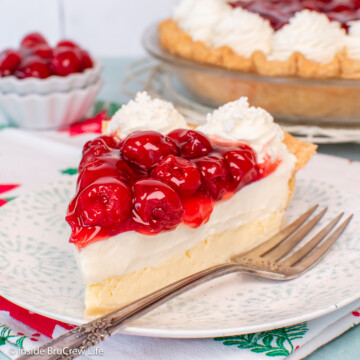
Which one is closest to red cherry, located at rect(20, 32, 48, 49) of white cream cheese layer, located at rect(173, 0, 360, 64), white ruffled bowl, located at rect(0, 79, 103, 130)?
white ruffled bowl, located at rect(0, 79, 103, 130)

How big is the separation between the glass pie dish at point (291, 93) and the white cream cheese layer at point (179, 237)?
475 millimetres

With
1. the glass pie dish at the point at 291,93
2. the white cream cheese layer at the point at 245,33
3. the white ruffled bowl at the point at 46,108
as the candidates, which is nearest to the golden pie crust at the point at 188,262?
the glass pie dish at the point at 291,93

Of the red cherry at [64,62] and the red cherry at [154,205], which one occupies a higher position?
the red cherry at [154,205]

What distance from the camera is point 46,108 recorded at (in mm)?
2002

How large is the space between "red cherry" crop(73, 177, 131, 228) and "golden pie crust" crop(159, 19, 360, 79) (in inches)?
37.1

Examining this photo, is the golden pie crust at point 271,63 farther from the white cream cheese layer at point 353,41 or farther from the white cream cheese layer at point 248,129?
the white cream cheese layer at point 248,129

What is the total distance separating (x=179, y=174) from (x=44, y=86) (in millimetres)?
1095

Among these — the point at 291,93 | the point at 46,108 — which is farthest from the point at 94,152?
the point at 46,108

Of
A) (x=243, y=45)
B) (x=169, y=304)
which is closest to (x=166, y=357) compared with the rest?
(x=169, y=304)

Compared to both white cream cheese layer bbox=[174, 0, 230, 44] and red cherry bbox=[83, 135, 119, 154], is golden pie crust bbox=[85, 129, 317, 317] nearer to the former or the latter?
red cherry bbox=[83, 135, 119, 154]

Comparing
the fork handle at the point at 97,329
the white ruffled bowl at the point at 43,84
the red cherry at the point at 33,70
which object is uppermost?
the fork handle at the point at 97,329

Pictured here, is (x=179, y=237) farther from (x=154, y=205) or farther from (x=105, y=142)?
(x=105, y=142)

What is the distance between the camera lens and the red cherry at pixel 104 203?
95 cm

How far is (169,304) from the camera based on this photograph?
982mm
